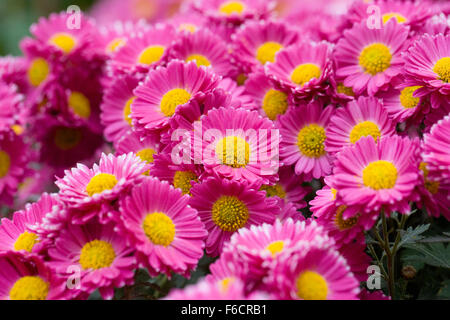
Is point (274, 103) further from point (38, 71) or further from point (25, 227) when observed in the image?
point (38, 71)

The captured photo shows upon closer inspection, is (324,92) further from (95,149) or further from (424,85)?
(95,149)

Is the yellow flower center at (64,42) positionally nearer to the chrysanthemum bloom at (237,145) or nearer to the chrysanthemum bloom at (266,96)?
the chrysanthemum bloom at (266,96)

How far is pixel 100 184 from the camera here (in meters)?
1.03

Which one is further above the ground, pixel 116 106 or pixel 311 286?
pixel 116 106

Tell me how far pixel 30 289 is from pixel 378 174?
2.21ft

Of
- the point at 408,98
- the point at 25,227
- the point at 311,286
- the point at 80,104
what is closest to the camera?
the point at 311,286

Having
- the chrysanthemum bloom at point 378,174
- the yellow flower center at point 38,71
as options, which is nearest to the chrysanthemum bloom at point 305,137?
the chrysanthemum bloom at point 378,174

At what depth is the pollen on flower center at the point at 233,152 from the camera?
1143mm

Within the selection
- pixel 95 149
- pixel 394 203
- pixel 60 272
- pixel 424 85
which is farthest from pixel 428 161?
pixel 95 149

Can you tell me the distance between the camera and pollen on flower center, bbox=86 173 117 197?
40.3 inches

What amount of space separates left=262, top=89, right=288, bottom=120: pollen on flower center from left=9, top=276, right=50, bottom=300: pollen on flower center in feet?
2.34

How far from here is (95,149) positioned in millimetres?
1870

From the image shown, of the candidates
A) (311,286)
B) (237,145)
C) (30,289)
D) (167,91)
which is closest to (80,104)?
(167,91)

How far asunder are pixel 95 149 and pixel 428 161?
124 centimetres
